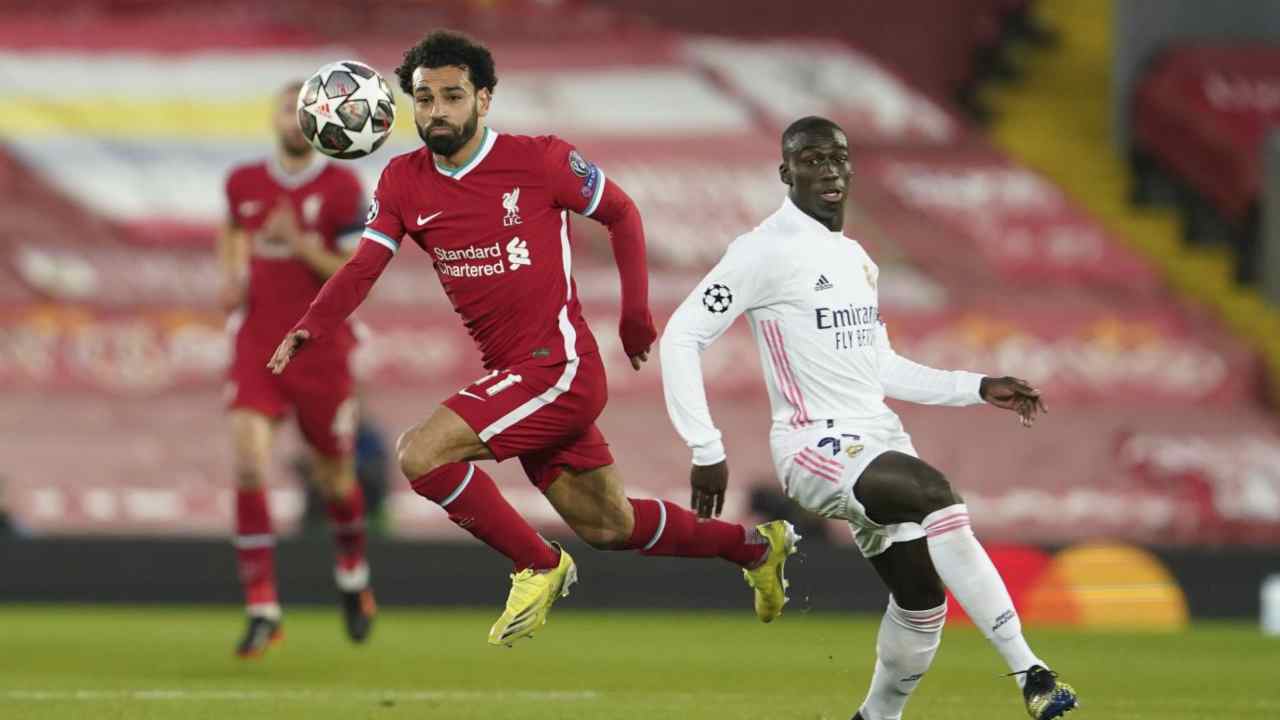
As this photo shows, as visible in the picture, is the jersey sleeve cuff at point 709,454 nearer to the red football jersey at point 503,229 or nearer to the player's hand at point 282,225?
the red football jersey at point 503,229

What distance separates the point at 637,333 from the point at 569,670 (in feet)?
9.21

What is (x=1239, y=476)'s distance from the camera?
664 inches

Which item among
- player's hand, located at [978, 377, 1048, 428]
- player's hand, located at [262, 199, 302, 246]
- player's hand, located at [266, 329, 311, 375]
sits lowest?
player's hand, located at [978, 377, 1048, 428]

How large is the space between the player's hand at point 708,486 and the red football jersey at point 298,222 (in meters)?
3.39

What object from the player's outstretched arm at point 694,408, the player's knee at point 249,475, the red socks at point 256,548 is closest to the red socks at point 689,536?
the player's outstretched arm at point 694,408

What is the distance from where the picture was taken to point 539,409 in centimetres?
680

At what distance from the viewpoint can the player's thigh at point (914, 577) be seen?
645 centimetres

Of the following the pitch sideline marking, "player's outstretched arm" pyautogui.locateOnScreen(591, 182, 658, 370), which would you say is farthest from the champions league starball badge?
the pitch sideline marking

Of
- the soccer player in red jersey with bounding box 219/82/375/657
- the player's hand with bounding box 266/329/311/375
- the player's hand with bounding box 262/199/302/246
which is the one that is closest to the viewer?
the player's hand with bounding box 266/329/311/375

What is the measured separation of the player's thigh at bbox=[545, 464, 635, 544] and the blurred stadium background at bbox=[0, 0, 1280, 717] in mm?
5446

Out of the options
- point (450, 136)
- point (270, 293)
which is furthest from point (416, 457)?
point (270, 293)

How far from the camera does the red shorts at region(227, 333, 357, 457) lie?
9352 mm

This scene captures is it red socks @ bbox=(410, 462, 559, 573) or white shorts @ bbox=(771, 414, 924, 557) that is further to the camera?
red socks @ bbox=(410, 462, 559, 573)

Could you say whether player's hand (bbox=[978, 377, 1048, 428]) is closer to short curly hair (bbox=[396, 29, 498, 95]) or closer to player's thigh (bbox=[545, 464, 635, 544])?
player's thigh (bbox=[545, 464, 635, 544])
